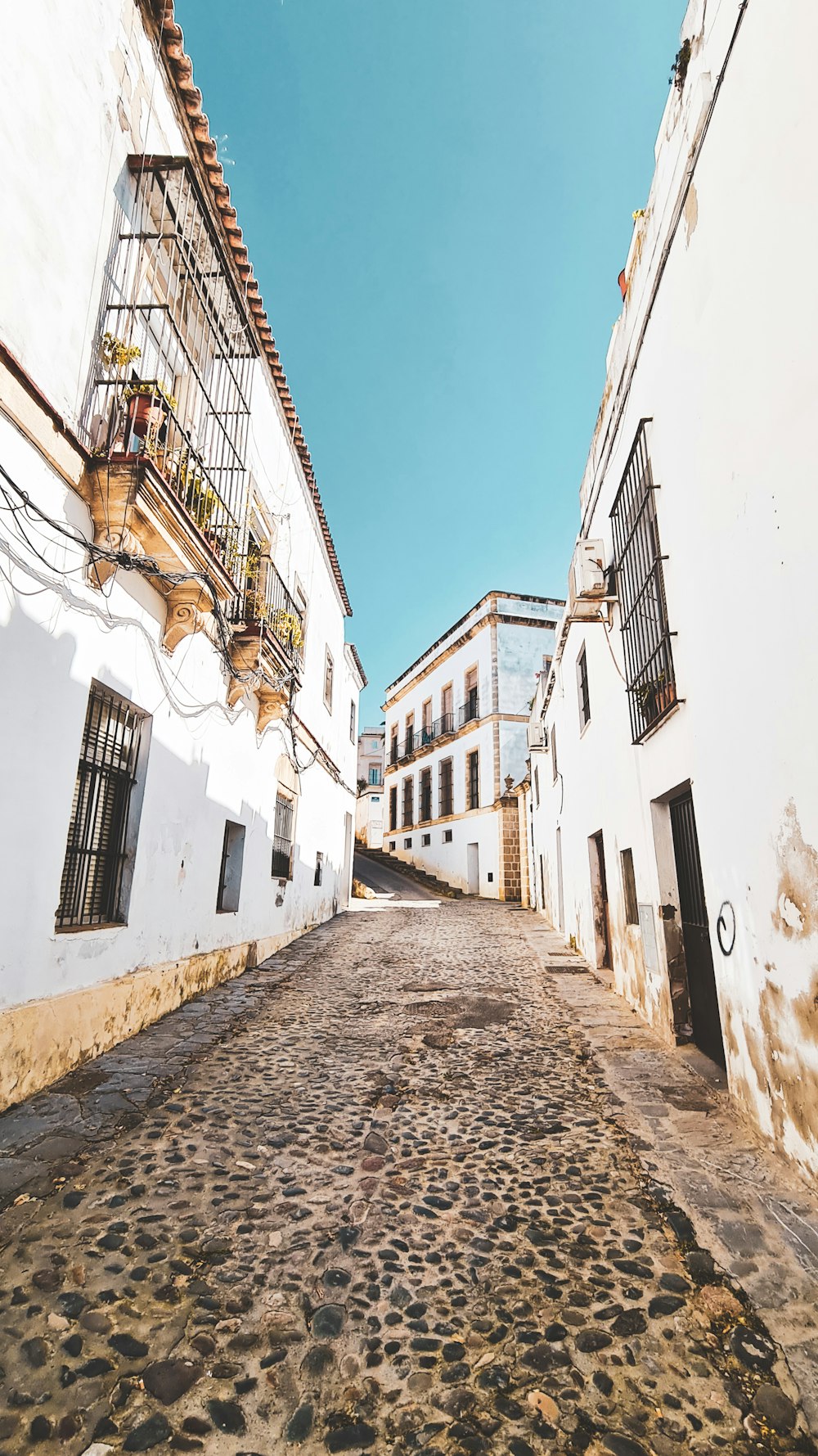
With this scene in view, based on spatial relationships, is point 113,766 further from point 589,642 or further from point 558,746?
point 558,746

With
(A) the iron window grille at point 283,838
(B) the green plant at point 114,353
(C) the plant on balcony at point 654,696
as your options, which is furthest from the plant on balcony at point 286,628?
(C) the plant on balcony at point 654,696

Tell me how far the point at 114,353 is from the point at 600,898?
7177 millimetres

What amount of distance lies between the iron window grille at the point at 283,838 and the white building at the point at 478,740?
34.9 ft

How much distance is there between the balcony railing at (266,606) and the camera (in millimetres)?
7141

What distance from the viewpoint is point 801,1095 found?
2.57 metres

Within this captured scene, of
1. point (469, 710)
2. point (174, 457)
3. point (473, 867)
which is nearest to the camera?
point (174, 457)

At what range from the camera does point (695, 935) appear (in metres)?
4.43

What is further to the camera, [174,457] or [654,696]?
[174,457]

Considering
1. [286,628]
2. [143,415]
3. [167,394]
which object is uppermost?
[167,394]

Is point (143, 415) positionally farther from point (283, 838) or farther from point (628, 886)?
point (283, 838)

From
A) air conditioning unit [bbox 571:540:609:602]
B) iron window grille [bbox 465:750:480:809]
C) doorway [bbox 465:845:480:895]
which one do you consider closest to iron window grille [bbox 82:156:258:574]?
air conditioning unit [bbox 571:540:609:602]

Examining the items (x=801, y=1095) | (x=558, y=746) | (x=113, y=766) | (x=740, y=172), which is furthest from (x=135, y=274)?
(x=558, y=746)

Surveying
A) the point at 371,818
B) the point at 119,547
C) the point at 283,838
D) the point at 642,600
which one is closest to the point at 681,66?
the point at 642,600

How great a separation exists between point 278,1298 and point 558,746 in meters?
9.66
